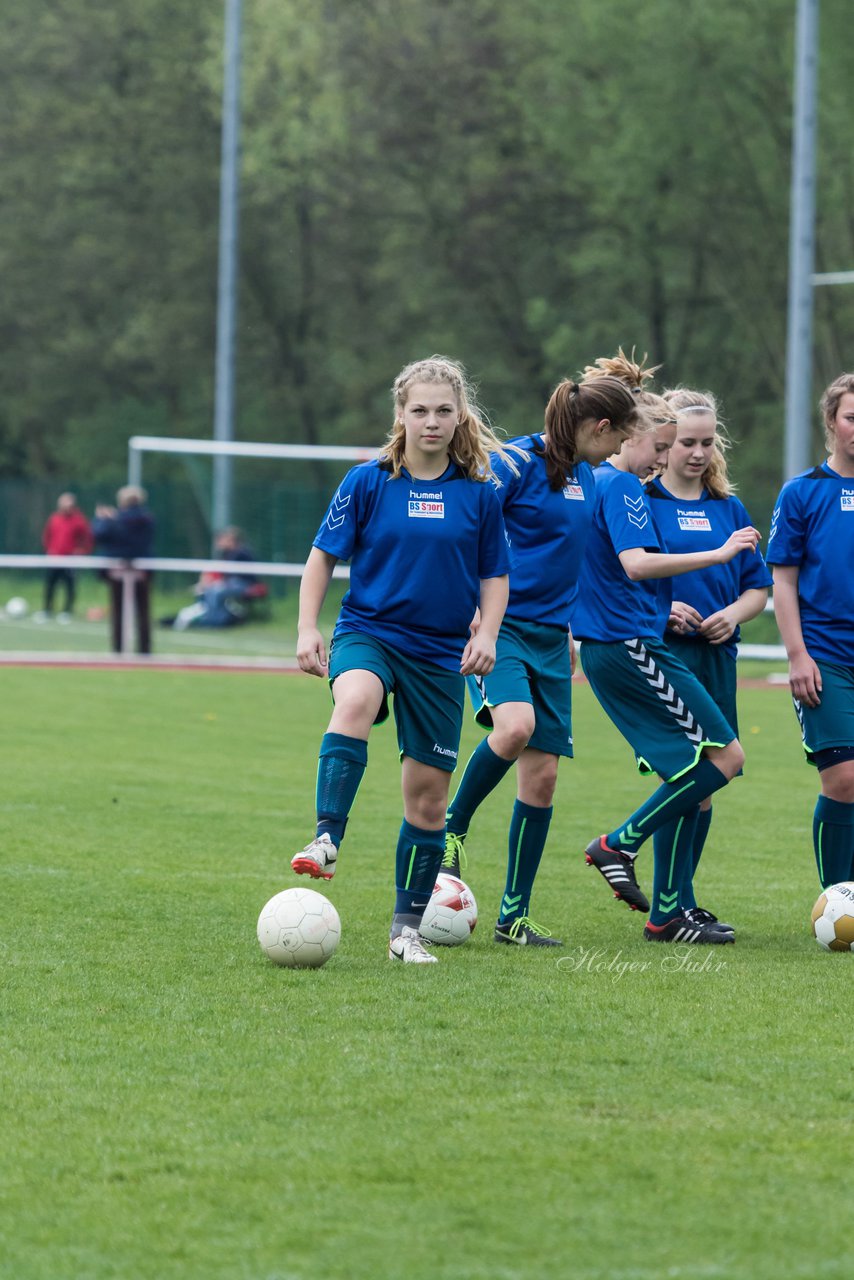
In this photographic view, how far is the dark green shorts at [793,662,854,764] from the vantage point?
638cm

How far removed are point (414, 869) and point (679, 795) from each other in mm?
1052

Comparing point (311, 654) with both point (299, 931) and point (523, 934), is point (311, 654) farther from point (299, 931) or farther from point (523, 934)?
point (523, 934)

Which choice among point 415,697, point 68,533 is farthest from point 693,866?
point 68,533

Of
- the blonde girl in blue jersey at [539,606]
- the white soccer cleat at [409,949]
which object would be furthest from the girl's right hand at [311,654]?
the white soccer cleat at [409,949]

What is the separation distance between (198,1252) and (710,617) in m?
3.83

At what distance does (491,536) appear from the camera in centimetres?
590

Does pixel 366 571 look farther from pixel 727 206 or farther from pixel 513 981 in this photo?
pixel 727 206

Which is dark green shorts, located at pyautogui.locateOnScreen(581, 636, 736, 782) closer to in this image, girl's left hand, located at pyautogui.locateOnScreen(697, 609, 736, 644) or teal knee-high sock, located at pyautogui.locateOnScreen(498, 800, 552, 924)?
girl's left hand, located at pyautogui.locateOnScreen(697, 609, 736, 644)

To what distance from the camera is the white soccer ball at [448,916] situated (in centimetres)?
630

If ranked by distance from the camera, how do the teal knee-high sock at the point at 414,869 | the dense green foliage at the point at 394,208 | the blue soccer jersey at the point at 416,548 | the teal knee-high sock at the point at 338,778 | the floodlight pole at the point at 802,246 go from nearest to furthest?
the teal knee-high sock at the point at 338,778
the blue soccer jersey at the point at 416,548
the teal knee-high sock at the point at 414,869
the floodlight pole at the point at 802,246
the dense green foliage at the point at 394,208

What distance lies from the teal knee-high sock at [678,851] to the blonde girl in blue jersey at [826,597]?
494 millimetres

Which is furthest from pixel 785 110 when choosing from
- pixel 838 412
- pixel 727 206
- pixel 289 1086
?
pixel 289 1086

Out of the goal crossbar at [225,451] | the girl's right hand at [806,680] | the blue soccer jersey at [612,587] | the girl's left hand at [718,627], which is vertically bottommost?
the goal crossbar at [225,451]

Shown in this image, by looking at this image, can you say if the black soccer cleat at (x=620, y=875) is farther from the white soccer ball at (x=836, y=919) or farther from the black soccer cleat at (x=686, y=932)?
the white soccer ball at (x=836, y=919)
